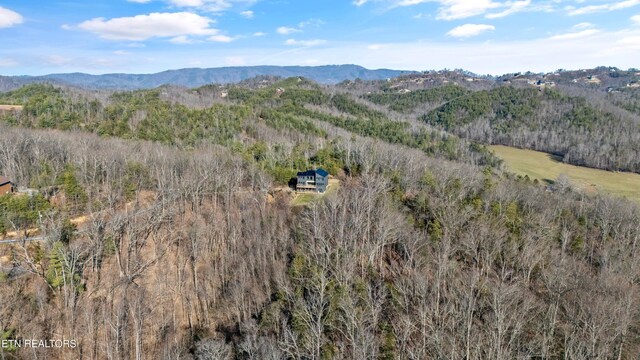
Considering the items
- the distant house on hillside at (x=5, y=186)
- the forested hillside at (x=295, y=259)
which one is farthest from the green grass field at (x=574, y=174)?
the distant house on hillside at (x=5, y=186)

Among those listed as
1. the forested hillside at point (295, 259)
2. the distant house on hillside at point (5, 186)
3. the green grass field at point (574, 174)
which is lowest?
the green grass field at point (574, 174)

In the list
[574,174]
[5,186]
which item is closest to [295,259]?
[5,186]

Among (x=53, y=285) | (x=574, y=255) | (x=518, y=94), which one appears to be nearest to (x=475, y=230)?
(x=574, y=255)

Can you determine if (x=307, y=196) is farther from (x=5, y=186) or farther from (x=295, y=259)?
(x=5, y=186)

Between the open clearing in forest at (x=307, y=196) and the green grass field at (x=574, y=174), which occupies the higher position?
the open clearing in forest at (x=307, y=196)

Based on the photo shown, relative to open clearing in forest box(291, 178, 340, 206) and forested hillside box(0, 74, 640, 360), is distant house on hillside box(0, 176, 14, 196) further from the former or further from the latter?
→ open clearing in forest box(291, 178, 340, 206)

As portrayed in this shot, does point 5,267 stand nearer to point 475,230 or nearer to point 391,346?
point 391,346

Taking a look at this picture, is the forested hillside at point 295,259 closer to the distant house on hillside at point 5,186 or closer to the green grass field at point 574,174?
the distant house on hillside at point 5,186

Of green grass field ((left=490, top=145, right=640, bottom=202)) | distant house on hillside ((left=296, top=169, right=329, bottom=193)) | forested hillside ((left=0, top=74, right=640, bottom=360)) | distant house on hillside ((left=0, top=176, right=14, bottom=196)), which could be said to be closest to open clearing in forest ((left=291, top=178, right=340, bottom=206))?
distant house on hillside ((left=296, top=169, right=329, bottom=193))
